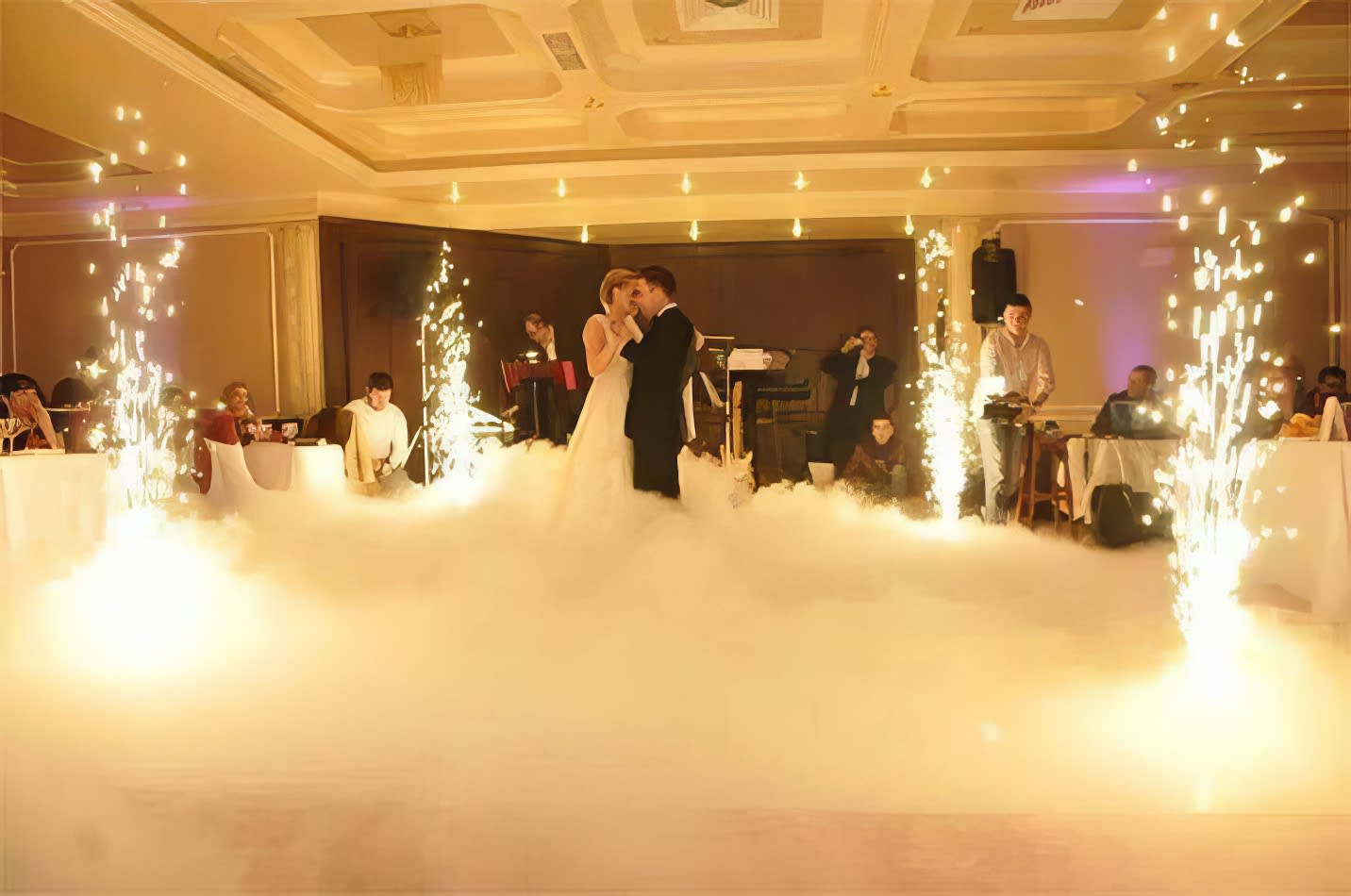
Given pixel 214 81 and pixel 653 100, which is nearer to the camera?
pixel 653 100

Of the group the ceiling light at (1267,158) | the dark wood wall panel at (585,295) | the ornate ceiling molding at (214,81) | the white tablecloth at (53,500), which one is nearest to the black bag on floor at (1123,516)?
A: the dark wood wall panel at (585,295)

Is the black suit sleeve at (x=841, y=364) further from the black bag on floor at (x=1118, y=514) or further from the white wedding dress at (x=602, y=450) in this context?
the black bag on floor at (x=1118, y=514)

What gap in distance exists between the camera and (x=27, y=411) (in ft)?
10.4

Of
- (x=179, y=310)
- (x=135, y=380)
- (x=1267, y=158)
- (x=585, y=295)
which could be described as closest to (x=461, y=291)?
(x=585, y=295)

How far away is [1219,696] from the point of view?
2.18 meters

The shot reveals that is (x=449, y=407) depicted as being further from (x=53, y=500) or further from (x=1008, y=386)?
(x=1008, y=386)

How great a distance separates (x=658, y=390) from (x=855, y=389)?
0.72 meters

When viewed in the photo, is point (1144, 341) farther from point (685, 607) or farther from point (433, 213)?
point (433, 213)

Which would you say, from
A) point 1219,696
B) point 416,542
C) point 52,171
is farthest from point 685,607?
point 52,171

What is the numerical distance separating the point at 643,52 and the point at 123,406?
8.10 ft

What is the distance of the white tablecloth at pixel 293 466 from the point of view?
3.09 meters

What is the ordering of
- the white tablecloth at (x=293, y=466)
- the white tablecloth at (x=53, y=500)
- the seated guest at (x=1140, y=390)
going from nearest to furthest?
the white tablecloth at (x=53, y=500) → the white tablecloth at (x=293, y=466) → the seated guest at (x=1140, y=390)

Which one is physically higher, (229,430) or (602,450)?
(229,430)

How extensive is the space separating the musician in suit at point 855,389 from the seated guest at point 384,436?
157cm
